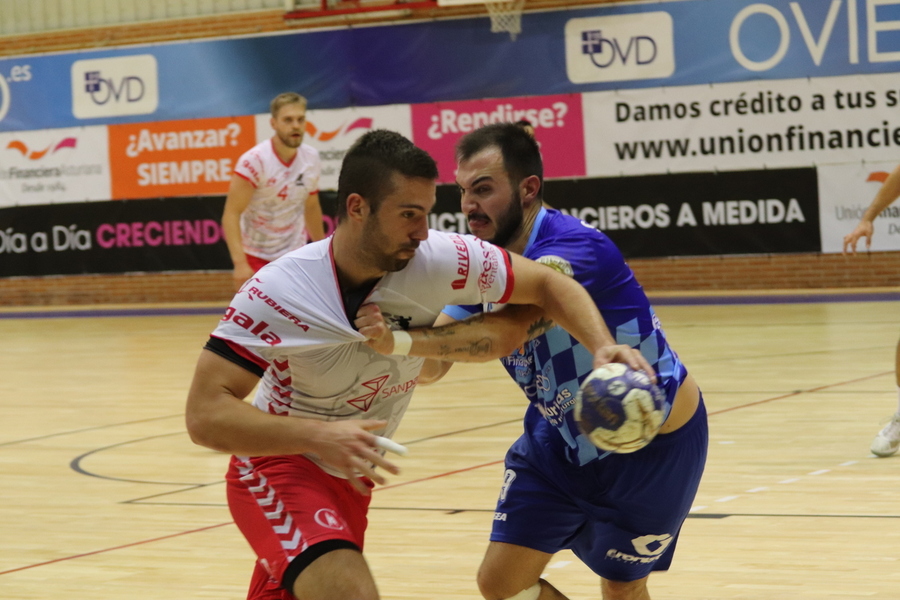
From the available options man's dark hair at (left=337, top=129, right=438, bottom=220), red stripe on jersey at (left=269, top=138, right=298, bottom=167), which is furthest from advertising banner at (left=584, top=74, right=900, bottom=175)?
man's dark hair at (left=337, top=129, right=438, bottom=220)

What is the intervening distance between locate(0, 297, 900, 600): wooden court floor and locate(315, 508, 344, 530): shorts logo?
141 cm

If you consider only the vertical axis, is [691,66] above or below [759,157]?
above

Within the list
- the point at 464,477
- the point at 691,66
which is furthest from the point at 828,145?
the point at 464,477

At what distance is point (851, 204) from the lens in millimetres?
15008

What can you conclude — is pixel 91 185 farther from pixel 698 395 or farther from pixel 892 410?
pixel 698 395

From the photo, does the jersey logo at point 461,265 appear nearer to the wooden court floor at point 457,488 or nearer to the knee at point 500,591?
the knee at point 500,591

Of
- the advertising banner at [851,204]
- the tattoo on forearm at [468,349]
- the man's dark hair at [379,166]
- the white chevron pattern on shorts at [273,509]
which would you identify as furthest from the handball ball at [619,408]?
the advertising banner at [851,204]

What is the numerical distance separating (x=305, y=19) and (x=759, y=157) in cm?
628

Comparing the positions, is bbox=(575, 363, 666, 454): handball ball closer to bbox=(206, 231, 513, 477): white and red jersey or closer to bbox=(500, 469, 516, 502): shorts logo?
bbox=(206, 231, 513, 477): white and red jersey

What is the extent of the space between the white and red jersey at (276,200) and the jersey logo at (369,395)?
623cm

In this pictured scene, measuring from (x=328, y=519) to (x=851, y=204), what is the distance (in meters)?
12.9

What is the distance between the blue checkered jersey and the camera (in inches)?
135

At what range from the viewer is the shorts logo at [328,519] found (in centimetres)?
316

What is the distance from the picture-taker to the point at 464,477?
6500 mm
